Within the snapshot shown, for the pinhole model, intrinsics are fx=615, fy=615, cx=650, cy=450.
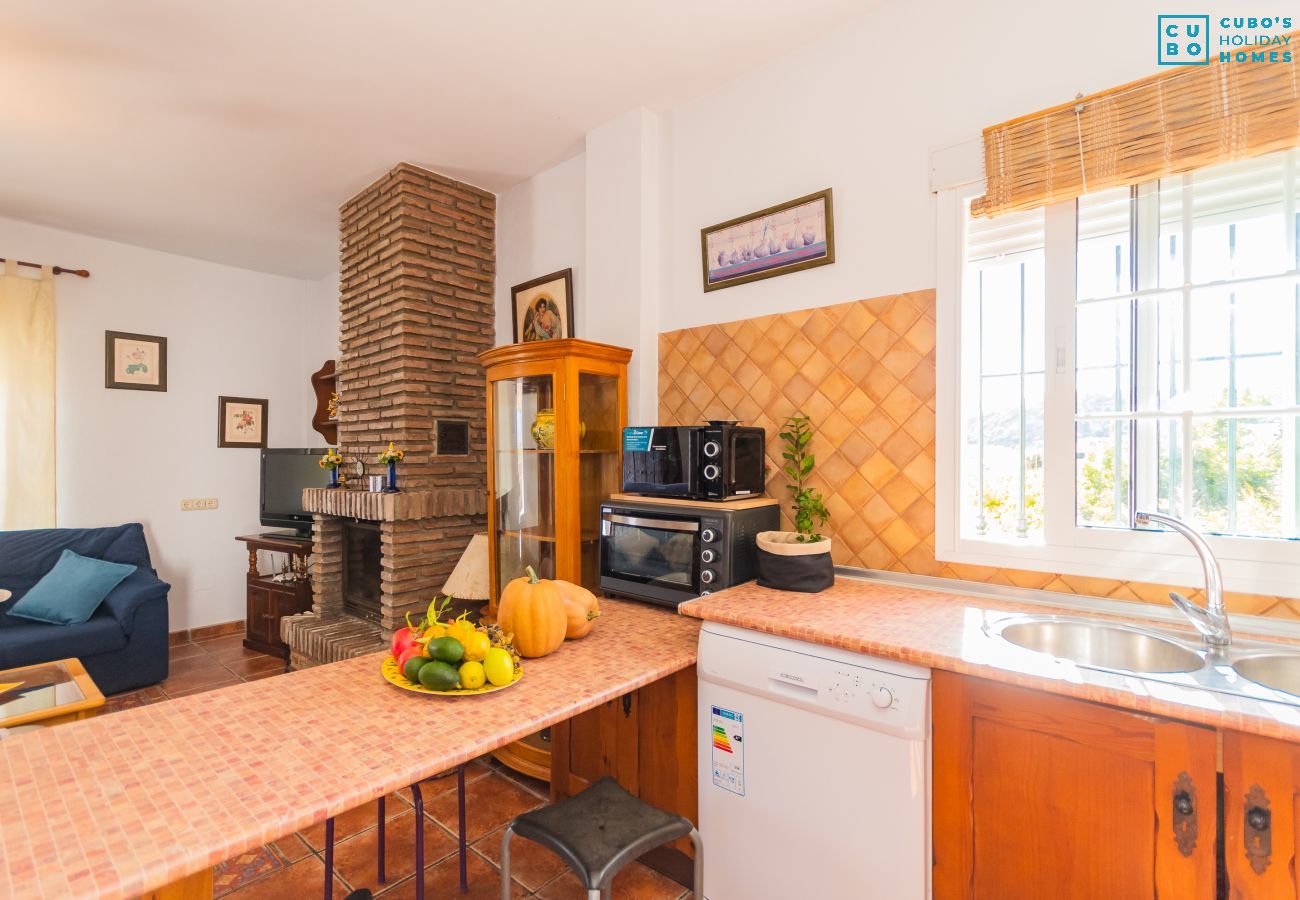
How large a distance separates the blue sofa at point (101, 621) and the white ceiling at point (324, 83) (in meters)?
2.00

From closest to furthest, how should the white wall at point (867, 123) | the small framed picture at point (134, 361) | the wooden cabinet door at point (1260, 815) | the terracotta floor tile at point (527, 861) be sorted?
1. the wooden cabinet door at point (1260, 815)
2. the white wall at point (867, 123)
3. the terracotta floor tile at point (527, 861)
4. the small framed picture at point (134, 361)

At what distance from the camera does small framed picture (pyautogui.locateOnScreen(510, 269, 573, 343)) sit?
10.2 feet

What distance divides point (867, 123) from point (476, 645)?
2.02 meters

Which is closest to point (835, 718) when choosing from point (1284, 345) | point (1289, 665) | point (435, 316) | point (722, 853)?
point (722, 853)

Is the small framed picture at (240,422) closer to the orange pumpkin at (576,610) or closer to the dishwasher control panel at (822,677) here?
the orange pumpkin at (576,610)

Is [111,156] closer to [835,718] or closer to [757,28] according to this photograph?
[757,28]

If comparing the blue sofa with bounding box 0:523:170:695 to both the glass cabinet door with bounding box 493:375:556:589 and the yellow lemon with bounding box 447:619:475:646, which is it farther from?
the yellow lemon with bounding box 447:619:475:646

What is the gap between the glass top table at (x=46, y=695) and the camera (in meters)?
2.12

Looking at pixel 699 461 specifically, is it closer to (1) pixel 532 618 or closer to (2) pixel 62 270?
(1) pixel 532 618

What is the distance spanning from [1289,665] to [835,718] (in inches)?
36.7

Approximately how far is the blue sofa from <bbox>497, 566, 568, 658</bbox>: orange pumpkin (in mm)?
3182

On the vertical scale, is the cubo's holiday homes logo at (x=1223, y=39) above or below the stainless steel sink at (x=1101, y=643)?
above

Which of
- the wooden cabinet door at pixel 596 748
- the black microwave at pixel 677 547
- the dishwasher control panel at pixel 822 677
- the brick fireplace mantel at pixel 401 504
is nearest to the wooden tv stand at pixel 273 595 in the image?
the brick fireplace mantel at pixel 401 504

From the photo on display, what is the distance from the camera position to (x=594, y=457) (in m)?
2.59
